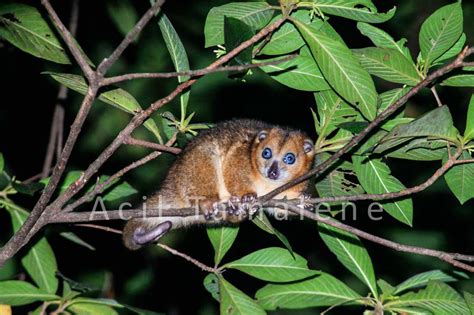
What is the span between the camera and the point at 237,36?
10.3ft

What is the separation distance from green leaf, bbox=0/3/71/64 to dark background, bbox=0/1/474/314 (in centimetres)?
292

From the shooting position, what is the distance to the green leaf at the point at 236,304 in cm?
352

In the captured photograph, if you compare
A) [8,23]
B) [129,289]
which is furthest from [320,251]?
[8,23]

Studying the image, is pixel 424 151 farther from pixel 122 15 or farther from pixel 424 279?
pixel 122 15

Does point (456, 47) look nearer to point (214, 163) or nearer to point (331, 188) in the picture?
point (331, 188)

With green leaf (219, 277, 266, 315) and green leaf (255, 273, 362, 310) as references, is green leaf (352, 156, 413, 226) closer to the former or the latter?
green leaf (255, 273, 362, 310)

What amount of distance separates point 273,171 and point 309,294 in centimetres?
98

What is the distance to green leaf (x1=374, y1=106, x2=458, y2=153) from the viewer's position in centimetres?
312

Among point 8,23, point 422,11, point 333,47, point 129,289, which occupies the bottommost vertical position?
point 129,289

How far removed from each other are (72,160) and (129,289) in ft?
4.96

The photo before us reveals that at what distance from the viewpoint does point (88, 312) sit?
415 cm

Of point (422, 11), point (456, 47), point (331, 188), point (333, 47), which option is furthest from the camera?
point (422, 11)

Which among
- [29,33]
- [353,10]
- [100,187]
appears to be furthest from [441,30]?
[29,33]

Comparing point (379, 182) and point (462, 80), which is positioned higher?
point (462, 80)
